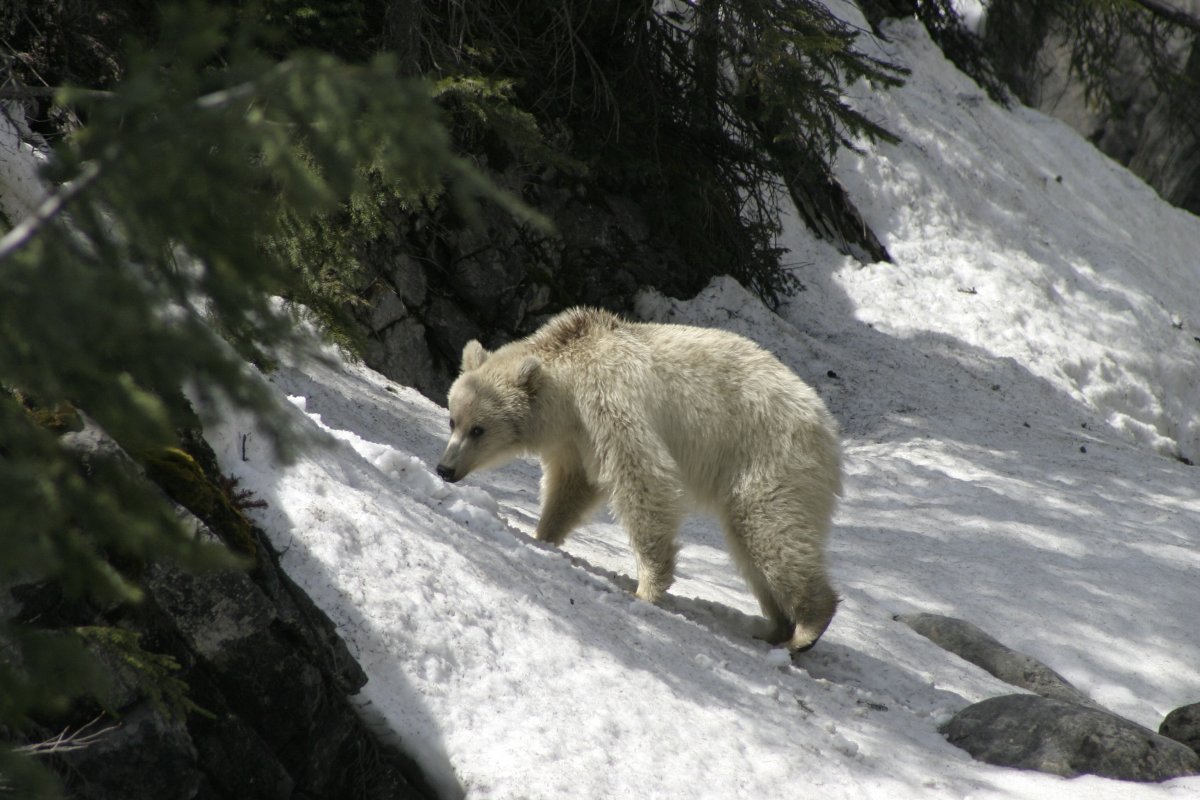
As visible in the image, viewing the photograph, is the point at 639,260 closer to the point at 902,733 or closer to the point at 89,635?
the point at 902,733

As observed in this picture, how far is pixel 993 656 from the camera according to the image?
23.9ft

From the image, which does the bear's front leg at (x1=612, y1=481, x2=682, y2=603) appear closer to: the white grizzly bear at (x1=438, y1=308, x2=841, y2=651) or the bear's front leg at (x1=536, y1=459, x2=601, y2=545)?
the white grizzly bear at (x1=438, y1=308, x2=841, y2=651)

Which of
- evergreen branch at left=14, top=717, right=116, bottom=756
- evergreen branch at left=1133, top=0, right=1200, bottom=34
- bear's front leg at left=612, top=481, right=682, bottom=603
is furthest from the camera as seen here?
evergreen branch at left=1133, top=0, right=1200, bottom=34

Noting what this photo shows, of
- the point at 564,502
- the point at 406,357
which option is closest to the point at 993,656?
the point at 564,502

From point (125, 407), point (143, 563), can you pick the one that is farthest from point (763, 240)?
point (125, 407)

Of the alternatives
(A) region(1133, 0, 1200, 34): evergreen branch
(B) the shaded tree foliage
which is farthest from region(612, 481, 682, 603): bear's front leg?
(A) region(1133, 0, 1200, 34): evergreen branch

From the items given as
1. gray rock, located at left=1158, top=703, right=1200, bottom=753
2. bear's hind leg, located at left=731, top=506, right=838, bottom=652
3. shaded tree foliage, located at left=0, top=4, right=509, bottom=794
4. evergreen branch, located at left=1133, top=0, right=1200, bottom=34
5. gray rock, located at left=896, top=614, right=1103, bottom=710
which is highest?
evergreen branch, located at left=1133, top=0, right=1200, bottom=34

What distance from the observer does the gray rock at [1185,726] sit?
19.2 ft

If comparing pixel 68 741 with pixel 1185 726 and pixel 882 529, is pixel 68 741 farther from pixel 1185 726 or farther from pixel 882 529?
pixel 882 529

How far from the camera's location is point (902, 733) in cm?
539

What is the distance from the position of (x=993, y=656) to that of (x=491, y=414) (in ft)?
12.0

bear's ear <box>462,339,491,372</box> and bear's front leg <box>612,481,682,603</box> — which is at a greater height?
bear's ear <box>462,339,491,372</box>

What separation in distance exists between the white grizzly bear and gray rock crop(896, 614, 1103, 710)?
1.62 metres

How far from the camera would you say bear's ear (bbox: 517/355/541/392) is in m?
6.45
